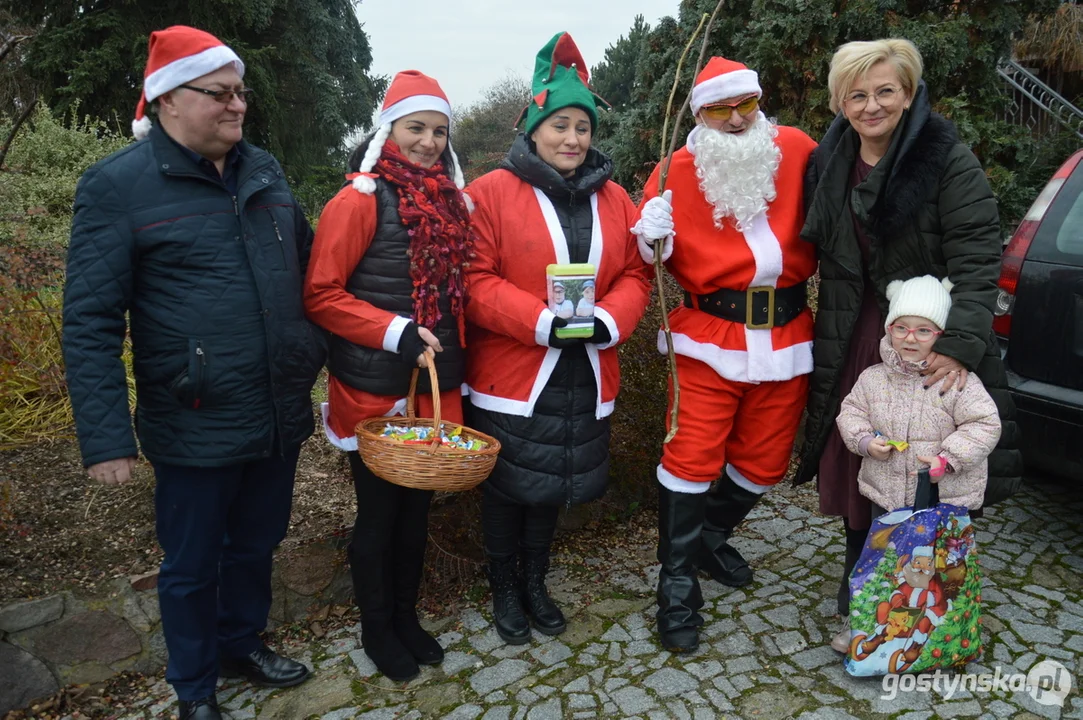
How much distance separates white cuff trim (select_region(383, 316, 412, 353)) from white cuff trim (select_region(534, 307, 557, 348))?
0.43m

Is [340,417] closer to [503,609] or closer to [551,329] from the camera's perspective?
[551,329]

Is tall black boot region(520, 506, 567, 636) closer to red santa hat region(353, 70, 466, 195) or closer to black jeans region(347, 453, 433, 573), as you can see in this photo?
black jeans region(347, 453, 433, 573)

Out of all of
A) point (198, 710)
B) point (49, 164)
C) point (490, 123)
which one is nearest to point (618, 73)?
point (490, 123)

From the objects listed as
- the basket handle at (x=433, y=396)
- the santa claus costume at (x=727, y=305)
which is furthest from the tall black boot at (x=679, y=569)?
the basket handle at (x=433, y=396)

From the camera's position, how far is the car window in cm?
320

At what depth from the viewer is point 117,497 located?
3662 millimetres

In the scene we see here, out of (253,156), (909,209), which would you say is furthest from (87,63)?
(909,209)

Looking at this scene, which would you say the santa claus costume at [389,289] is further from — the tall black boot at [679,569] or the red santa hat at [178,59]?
the tall black boot at [679,569]

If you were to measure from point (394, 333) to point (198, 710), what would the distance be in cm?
138

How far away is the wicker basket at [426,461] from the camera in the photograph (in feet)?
7.63

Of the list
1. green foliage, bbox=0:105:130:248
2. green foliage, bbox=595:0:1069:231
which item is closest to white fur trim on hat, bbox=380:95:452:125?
green foliage, bbox=595:0:1069:231

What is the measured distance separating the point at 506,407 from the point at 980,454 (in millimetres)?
1559

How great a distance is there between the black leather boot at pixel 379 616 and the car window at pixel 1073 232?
2.97 metres

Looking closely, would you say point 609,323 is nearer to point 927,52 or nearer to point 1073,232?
point 1073,232
